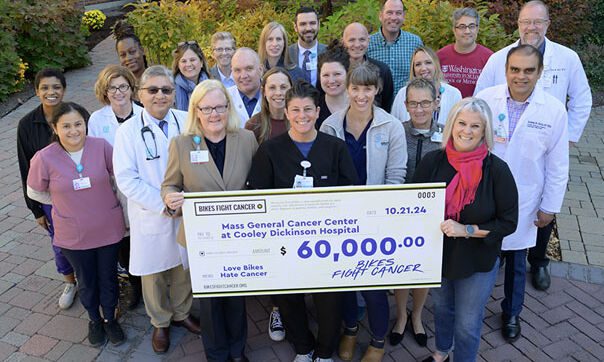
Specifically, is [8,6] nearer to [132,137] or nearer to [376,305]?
[132,137]

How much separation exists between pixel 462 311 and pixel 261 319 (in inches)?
75.0

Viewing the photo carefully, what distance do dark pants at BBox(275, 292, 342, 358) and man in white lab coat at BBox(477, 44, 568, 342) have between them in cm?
155

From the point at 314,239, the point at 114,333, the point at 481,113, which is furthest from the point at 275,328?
the point at 481,113

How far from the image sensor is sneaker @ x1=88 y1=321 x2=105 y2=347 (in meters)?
4.26

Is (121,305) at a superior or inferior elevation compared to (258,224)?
inferior

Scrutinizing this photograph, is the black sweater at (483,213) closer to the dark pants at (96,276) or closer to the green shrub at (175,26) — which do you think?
the dark pants at (96,276)

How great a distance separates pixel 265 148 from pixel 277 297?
1.19 metres

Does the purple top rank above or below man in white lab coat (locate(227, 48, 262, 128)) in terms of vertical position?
below

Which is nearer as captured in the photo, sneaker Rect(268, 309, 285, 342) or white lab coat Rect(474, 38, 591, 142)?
sneaker Rect(268, 309, 285, 342)

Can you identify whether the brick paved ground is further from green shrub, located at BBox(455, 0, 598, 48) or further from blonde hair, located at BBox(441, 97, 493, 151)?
green shrub, located at BBox(455, 0, 598, 48)

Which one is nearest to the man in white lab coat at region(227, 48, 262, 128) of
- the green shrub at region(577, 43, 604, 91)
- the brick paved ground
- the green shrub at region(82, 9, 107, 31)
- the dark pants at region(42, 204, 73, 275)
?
the brick paved ground

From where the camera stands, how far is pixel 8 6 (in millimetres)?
11234

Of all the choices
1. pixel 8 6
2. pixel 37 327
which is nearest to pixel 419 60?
pixel 37 327

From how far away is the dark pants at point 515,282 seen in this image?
4.14 m
